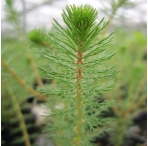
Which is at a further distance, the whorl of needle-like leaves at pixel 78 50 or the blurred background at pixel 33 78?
the blurred background at pixel 33 78

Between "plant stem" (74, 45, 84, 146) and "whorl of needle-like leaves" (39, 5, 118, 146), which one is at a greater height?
"whorl of needle-like leaves" (39, 5, 118, 146)

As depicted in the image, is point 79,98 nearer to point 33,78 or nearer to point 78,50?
point 78,50

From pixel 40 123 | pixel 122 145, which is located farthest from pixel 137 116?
pixel 40 123

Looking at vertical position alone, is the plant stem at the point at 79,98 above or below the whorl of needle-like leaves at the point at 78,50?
below

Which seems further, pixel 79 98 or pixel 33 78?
pixel 33 78

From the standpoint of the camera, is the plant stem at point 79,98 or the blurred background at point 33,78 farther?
the blurred background at point 33,78

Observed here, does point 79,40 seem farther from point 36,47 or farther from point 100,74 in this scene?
point 36,47

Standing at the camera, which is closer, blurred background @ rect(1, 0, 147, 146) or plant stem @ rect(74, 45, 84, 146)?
plant stem @ rect(74, 45, 84, 146)

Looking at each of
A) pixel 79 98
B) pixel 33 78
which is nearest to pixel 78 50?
pixel 79 98

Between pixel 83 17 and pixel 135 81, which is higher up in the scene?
pixel 83 17

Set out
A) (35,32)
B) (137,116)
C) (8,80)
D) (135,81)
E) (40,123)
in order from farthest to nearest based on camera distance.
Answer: (137,116) < (40,123) < (135,81) < (8,80) < (35,32)

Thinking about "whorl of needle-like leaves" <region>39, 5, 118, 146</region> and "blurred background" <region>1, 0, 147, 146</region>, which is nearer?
"whorl of needle-like leaves" <region>39, 5, 118, 146</region>
